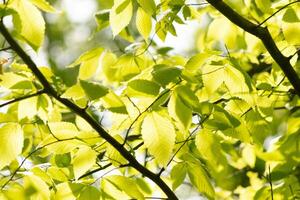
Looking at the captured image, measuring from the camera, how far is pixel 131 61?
177 centimetres

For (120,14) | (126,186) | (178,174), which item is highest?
(120,14)

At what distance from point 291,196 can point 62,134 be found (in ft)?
2.54

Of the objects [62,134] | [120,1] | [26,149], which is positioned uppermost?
[120,1]

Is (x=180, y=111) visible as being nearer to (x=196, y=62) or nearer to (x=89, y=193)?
(x=196, y=62)

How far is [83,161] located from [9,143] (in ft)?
0.64

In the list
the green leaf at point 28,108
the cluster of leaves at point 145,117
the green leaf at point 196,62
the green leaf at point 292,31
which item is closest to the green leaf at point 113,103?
the cluster of leaves at point 145,117

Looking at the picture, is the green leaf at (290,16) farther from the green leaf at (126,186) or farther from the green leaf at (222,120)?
the green leaf at (126,186)

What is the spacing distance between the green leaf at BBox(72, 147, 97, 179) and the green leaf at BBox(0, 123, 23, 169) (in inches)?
5.8

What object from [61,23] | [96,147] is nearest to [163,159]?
[96,147]

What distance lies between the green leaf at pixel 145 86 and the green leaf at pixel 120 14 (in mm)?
237

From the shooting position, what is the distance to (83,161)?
3.97ft

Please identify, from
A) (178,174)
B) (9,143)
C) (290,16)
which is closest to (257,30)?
(290,16)

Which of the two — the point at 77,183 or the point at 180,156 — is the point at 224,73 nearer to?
the point at 180,156

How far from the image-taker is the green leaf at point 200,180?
1.33m
